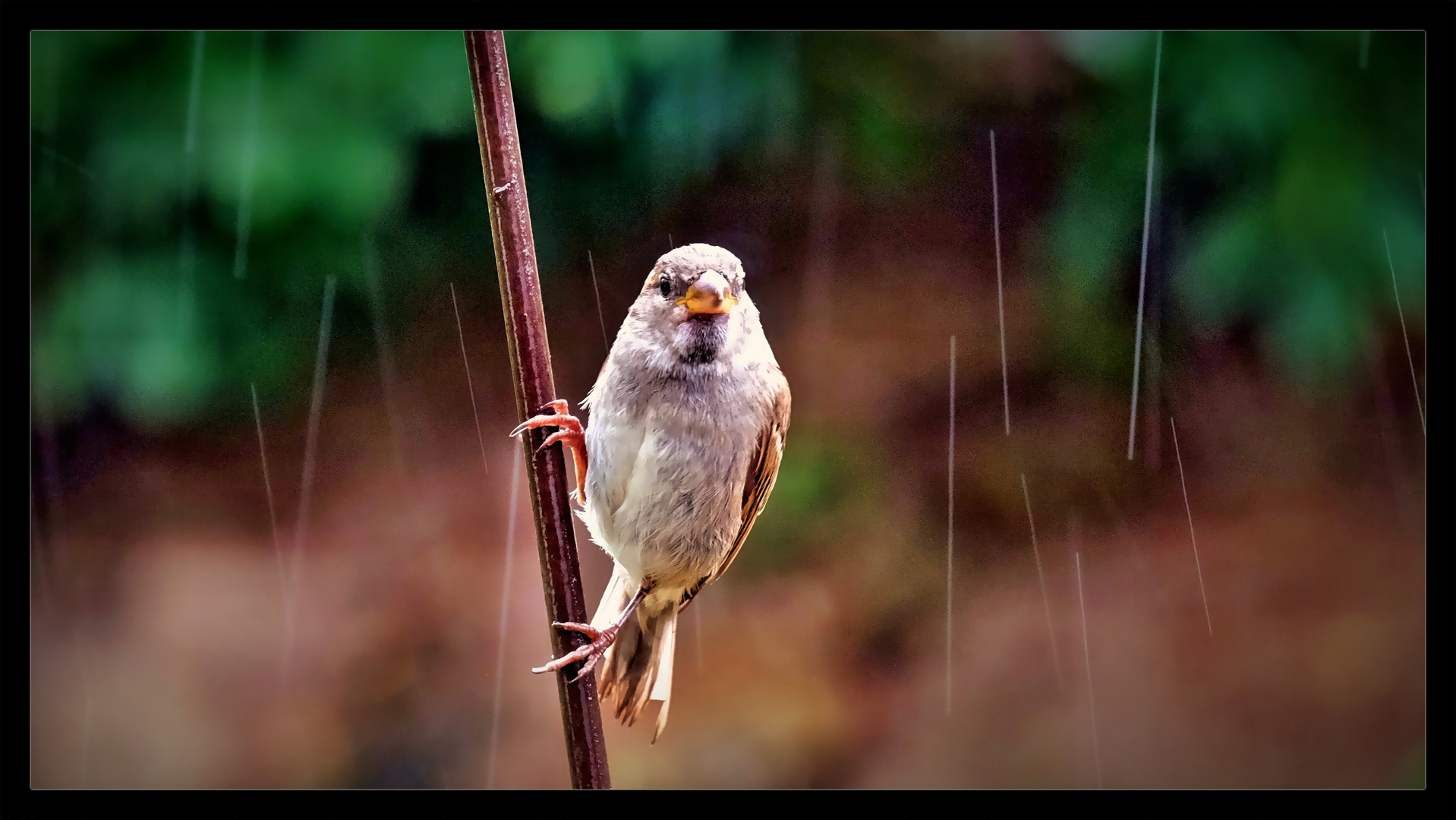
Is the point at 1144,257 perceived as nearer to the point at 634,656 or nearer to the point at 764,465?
the point at 764,465

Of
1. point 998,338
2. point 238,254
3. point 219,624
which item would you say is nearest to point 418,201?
point 238,254

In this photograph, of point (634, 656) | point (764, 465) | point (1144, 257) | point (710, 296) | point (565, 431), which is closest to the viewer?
point (710, 296)

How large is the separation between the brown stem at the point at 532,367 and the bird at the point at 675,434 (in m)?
0.03

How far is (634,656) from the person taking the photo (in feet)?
5.60

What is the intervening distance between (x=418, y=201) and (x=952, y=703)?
1710 mm

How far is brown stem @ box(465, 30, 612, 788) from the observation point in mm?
1205

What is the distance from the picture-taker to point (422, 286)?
2.43 meters

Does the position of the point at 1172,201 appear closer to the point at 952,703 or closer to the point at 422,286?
the point at 952,703

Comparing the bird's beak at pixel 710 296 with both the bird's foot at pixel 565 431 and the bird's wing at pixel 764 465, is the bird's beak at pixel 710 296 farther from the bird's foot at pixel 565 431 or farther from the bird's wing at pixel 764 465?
the bird's wing at pixel 764 465

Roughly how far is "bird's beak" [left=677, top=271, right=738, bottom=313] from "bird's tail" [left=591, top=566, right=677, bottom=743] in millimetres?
604

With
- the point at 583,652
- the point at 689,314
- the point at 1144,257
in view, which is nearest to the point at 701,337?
the point at 689,314

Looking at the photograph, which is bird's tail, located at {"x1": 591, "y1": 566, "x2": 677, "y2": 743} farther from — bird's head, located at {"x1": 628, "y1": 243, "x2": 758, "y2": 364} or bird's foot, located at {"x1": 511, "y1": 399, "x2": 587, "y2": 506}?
bird's head, located at {"x1": 628, "y1": 243, "x2": 758, "y2": 364}

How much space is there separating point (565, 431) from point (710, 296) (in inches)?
11.1

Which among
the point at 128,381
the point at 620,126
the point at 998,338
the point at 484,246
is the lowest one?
the point at 998,338
